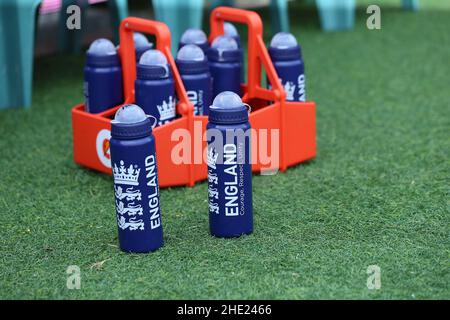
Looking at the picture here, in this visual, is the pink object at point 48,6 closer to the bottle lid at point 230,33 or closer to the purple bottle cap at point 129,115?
the bottle lid at point 230,33

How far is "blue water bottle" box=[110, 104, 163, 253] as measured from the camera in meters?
2.31

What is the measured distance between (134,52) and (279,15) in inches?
81.9

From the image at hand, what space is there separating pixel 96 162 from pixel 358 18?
314 centimetres

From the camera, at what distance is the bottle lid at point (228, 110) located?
2406mm

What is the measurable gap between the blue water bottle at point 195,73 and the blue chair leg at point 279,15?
2.06 metres

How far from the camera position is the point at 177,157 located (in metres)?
2.88

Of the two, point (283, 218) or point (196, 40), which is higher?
point (196, 40)

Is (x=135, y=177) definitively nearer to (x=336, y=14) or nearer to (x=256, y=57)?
(x=256, y=57)

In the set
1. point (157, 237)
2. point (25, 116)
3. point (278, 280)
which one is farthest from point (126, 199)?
point (25, 116)

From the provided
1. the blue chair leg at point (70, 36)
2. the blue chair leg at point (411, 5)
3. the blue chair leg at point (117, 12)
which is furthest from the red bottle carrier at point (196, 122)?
the blue chair leg at point (411, 5)

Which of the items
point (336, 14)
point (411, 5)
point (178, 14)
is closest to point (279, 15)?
point (336, 14)

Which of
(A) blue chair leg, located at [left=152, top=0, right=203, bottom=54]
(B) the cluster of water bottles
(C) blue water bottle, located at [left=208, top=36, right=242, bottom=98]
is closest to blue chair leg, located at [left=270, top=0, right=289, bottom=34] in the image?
(A) blue chair leg, located at [left=152, top=0, right=203, bottom=54]

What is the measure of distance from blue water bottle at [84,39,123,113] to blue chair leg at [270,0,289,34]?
2065 mm

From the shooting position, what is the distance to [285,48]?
10.1 feet
